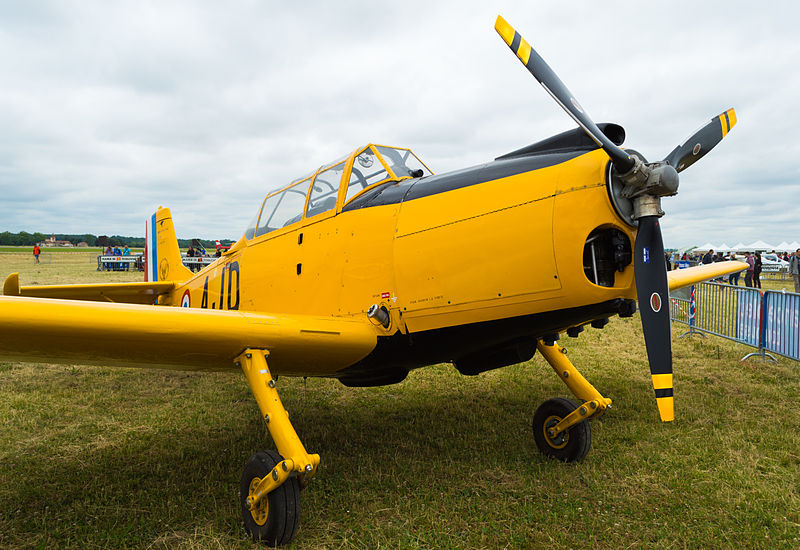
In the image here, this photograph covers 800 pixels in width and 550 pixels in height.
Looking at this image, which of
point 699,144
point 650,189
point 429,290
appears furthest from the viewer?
point 429,290

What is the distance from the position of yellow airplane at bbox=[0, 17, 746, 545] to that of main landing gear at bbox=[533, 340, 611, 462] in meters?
0.01

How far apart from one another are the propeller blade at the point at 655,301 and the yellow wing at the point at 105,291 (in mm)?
5082

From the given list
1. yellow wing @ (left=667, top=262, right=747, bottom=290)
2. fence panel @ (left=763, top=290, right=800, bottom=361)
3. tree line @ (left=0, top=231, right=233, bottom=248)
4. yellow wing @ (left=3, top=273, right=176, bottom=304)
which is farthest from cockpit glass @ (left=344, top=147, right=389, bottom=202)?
tree line @ (left=0, top=231, right=233, bottom=248)

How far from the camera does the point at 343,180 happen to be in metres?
3.94

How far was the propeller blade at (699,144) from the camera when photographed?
274 centimetres

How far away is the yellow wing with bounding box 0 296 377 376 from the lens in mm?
2570

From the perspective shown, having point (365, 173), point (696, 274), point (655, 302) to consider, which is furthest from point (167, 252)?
point (696, 274)

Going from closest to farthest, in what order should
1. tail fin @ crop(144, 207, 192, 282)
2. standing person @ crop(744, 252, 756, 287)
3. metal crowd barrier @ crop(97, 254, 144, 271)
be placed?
tail fin @ crop(144, 207, 192, 282), standing person @ crop(744, 252, 756, 287), metal crowd barrier @ crop(97, 254, 144, 271)

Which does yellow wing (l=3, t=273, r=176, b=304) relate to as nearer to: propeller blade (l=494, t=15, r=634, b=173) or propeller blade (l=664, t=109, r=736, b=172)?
propeller blade (l=494, t=15, r=634, b=173)

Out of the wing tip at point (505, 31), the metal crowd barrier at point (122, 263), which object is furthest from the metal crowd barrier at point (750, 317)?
the metal crowd barrier at point (122, 263)

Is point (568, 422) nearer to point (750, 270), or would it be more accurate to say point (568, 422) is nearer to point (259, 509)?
point (259, 509)

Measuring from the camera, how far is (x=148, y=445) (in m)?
4.42

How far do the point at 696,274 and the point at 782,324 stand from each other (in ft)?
7.68

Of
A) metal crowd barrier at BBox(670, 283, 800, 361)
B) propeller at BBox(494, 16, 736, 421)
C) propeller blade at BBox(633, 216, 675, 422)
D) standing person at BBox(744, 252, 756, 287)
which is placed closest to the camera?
propeller at BBox(494, 16, 736, 421)
